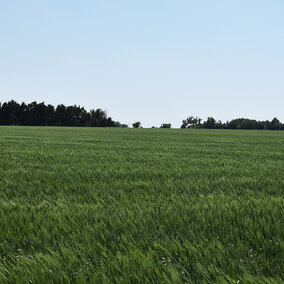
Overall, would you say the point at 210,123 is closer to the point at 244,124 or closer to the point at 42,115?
the point at 244,124

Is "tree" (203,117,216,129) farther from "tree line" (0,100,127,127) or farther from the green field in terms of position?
the green field

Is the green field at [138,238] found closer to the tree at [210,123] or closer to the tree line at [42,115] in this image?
the tree line at [42,115]

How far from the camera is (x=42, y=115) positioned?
370 feet

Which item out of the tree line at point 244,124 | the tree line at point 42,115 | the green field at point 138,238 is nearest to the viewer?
the green field at point 138,238

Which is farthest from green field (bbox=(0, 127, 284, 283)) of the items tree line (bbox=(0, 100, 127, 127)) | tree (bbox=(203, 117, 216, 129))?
tree (bbox=(203, 117, 216, 129))

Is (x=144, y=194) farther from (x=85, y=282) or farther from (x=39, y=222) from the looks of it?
(x=85, y=282)

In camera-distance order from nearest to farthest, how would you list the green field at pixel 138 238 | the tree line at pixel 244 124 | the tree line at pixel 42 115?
1. the green field at pixel 138 238
2. the tree line at pixel 42 115
3. the tree line at pixel 244 124

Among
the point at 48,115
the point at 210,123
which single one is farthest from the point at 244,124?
the point at 48,115

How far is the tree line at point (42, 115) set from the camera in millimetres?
110062

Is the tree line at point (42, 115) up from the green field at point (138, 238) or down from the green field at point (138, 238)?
up

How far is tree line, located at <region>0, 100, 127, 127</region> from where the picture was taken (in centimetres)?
11006

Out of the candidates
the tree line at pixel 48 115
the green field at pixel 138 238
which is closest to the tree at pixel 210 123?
the tree line at pixel 48 115

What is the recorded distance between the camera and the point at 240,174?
6953 mm

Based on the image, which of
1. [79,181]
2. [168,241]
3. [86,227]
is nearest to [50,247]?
[86,227]
